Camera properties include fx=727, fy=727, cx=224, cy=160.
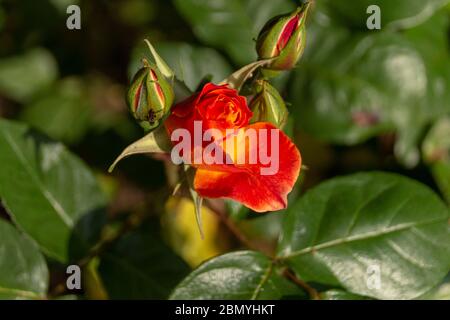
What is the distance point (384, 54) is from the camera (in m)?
1.87

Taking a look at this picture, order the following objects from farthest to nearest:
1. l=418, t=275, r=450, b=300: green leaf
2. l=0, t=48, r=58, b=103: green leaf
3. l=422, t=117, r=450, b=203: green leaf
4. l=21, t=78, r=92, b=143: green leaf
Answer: l=0, t=48, r=58, b=103: green leaf
l=21, t=78, r=92, b=143: green leaf
l=422, t=117, r=450, b=203: green leaf
l=418, t=275, r=450, b=300: green leaf

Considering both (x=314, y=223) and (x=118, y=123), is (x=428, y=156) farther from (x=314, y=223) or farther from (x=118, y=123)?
(x=118, y=123)

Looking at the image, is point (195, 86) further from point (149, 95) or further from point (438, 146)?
point (438, 146)

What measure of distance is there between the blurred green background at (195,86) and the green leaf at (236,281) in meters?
0.20

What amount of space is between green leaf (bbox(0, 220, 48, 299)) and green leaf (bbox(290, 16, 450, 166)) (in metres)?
0.75

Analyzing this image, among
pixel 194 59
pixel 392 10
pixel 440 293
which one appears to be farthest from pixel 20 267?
pixel 392 10

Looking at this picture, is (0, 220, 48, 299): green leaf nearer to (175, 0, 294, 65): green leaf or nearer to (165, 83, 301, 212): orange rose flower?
(165, 83, 301, 212): orange rose flower

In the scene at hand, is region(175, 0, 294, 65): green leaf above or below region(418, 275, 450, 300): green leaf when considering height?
above

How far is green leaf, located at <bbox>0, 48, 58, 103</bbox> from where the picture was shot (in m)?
2.52

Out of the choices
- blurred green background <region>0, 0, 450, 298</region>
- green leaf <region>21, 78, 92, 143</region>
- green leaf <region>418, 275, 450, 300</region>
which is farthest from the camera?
green leaf <region>21, 78, 92, 143</region>

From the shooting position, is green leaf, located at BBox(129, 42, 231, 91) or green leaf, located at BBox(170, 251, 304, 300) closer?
green leaf, located at BBox(170, 251, 304, 300)

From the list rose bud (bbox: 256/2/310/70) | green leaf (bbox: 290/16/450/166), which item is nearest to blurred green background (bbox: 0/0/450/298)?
green leaf (bbox: 290/16/450/166)
